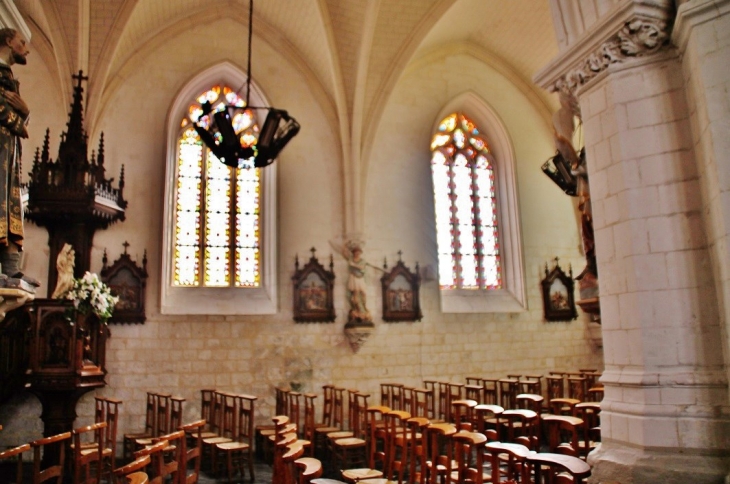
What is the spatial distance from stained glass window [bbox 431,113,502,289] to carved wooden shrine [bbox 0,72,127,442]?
6.49 metres

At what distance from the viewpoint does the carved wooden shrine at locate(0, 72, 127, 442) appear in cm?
814

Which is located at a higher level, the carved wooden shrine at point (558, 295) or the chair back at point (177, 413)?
the carved wooden shrine at point (558, 295)

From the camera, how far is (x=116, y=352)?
10609mm

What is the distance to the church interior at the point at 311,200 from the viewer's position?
35.3 ft

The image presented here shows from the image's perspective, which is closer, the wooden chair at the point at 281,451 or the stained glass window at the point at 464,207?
the wooden chair at the point at 281,451

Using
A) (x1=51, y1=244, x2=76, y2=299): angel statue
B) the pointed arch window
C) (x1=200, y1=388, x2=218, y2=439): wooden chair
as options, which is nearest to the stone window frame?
the pointed arch window

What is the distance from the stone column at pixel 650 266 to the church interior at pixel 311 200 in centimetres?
370

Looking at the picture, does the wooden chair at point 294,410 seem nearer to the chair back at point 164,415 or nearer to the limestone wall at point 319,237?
the limestone wall at point 319,237

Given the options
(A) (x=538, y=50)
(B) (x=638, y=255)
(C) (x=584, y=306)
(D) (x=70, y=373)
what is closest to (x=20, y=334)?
(D) (x=70, y=373)

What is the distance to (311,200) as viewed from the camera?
12328mm

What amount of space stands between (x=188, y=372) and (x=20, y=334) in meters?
2.80

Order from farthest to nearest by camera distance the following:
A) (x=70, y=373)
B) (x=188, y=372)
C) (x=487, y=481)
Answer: (x=188, y=372)
(x=70, y=373)
(x=487, y=481)

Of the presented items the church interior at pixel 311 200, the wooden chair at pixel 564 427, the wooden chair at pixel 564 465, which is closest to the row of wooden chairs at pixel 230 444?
A: the church interior at pixel 311 200

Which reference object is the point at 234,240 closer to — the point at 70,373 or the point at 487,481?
the point at 70,373
